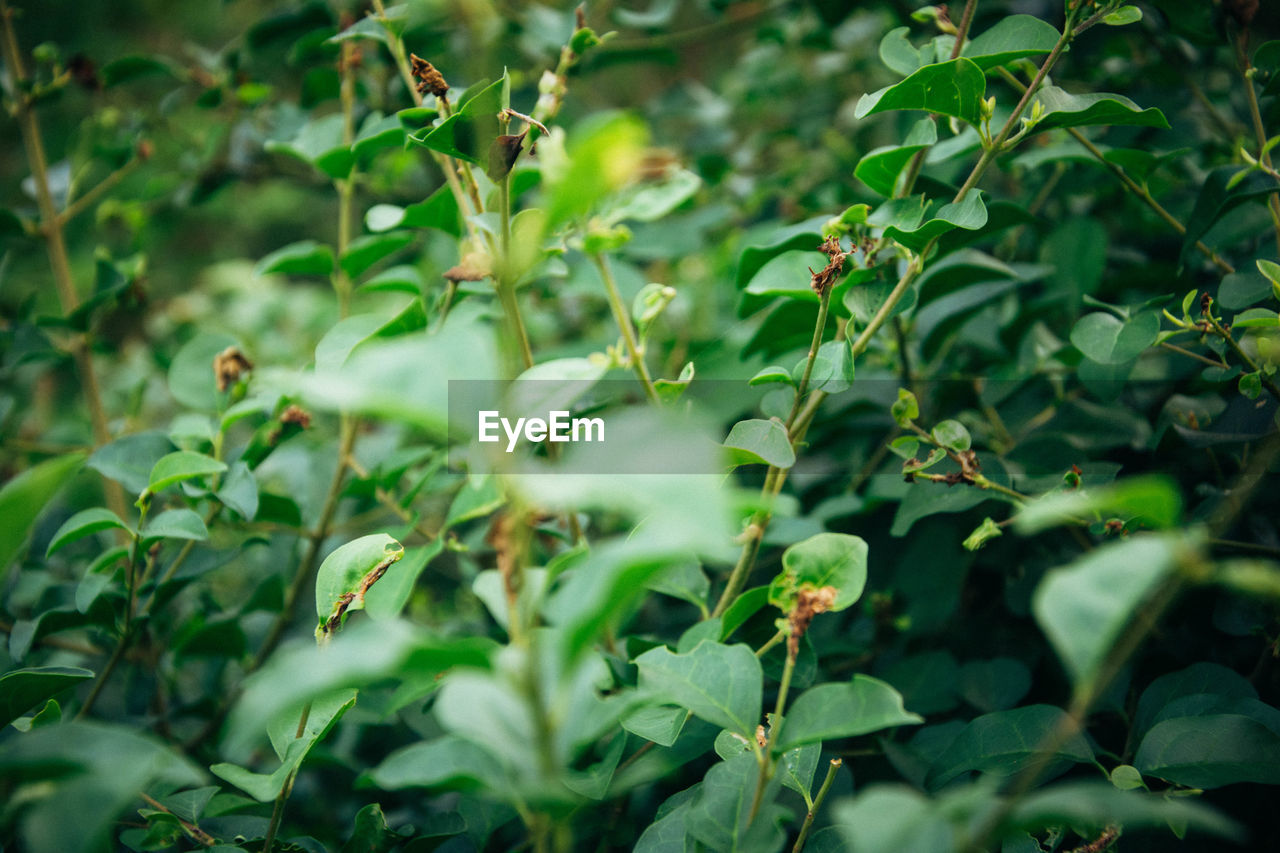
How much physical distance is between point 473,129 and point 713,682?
1.00 ft

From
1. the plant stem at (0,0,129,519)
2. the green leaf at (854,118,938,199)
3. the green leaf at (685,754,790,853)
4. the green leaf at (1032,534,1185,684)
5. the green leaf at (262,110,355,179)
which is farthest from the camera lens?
the plant stem at (0,0,129,519)

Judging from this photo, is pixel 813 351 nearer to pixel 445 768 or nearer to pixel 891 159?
pixel 891 159

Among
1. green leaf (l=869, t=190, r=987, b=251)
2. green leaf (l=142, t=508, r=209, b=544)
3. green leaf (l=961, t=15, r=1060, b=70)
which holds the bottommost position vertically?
green leaf (l=142, t=508, r=209, b=544)

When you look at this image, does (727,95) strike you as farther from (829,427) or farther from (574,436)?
(574,436)

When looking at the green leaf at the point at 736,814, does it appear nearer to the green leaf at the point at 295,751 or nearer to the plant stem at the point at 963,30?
the green leaf at the point at 295,751

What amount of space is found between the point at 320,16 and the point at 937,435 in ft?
2.32

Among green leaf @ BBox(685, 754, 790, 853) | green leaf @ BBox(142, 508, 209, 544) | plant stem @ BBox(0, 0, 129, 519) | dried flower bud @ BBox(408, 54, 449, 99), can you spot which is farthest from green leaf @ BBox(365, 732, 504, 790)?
plant stem @ BBox(0, 0, 129, 519)

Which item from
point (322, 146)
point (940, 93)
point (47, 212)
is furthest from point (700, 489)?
point (47, 212)

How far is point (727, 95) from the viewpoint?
120 centimetres

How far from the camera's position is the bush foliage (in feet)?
0.83

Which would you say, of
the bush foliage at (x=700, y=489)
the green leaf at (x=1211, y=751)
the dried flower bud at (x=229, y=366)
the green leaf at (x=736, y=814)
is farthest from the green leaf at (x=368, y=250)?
the green leaf at (x=1211, y=751)

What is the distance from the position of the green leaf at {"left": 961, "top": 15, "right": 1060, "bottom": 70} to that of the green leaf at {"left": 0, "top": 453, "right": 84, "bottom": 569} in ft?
1.56

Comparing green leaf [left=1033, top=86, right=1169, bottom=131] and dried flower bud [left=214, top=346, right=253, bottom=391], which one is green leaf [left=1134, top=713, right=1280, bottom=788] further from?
dried flower bud [left=214, top=346, right=253, bottom=391]

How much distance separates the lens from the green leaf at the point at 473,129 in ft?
1.22
